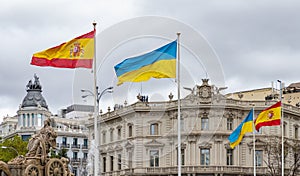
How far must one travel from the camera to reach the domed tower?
443ft

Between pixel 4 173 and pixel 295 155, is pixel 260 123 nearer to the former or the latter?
pixel 4 173

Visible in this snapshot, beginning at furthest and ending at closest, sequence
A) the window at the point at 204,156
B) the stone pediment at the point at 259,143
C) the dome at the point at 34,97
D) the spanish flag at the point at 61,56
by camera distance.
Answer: the dome at the point at 34,97, the window at the point at 204,156, the stone pediment at the point at 259,143, the spanish flag at the point at 61,56

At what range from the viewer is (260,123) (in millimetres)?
53438

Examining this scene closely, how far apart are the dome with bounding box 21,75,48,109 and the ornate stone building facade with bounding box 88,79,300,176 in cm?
4452

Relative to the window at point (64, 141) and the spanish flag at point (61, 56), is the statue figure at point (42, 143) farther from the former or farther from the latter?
the window at point (64, 141)

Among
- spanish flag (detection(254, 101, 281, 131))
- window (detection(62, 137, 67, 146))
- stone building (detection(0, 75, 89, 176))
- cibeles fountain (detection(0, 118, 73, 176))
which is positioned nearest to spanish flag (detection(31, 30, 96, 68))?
cibeles fountain (detection(0, 118, 73, 176))

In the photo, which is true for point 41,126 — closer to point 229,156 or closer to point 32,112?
point 32,112

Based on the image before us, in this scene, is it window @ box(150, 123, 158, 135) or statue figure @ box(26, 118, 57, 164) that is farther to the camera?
window @ box(150, 123, 158, 135)

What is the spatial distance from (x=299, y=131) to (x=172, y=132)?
18485 mm

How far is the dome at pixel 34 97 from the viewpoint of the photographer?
13762 centimetres

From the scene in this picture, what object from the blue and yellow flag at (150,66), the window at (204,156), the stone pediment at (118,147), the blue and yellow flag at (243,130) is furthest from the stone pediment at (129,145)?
the blue and yellow flag at (150,66)

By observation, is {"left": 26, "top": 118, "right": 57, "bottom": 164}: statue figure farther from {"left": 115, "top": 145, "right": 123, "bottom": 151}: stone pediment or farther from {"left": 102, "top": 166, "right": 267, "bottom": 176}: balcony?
{"left": 115, "top": 145, "right": 123, "bottom": 151}: stone pediment

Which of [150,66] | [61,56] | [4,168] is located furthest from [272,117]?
[4,168]

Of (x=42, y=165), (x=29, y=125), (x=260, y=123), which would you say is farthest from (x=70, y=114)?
(x=42, y=165)
